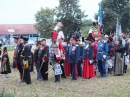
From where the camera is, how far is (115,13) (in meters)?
30.5

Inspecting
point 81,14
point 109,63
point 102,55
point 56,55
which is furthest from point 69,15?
point 56,55

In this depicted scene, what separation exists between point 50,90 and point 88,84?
1.52 m

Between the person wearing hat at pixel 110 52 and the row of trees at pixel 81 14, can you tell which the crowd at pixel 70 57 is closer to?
the person wearing hat at pixel 110 52

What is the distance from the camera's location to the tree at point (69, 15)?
31.0 m

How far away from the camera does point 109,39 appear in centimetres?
1188

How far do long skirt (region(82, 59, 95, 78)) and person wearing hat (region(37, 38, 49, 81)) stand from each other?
4.75ft

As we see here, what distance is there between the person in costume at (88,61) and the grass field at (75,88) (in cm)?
37

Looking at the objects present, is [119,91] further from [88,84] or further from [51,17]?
[51,17]

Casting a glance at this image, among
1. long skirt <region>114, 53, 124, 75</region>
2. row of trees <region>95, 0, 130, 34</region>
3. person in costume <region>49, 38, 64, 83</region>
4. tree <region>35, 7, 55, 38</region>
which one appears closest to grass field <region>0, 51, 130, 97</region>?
person in costume <region>49, 38, 64, 83</region>

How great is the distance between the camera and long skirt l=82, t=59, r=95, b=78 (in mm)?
10945

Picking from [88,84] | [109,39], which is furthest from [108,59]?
[88,84]

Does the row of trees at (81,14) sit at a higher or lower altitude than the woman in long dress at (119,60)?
higher

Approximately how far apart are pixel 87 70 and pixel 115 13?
67.2 ft

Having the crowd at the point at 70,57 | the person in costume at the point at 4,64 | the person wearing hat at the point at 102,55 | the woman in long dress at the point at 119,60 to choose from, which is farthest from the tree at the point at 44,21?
the person wearing hat at the point at 102,55
